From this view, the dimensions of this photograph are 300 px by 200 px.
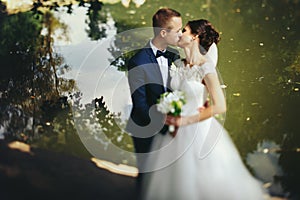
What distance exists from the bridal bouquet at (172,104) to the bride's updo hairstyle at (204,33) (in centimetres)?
45

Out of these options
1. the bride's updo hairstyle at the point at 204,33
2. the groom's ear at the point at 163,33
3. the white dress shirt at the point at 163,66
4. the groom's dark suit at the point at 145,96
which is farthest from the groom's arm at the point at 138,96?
the bride's updo hairstyle at the point at 204,33

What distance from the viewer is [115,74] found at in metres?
3.53

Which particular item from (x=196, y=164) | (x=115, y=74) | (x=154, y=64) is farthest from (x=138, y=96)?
(x=196, y=164)

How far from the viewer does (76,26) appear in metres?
4.03

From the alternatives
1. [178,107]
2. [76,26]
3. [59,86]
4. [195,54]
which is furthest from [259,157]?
[76,26]

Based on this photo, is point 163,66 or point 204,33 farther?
point 204,33

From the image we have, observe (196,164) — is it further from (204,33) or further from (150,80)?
(204,33)

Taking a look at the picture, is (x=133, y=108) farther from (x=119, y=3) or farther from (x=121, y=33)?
(x=119, y=3)

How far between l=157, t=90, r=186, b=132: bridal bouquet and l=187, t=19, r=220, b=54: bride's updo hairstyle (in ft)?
1.48

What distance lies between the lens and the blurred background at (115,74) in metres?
3.14

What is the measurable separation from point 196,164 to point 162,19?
1179 mm

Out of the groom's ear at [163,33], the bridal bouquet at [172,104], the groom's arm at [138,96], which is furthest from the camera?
the groom's ear at [163,33]

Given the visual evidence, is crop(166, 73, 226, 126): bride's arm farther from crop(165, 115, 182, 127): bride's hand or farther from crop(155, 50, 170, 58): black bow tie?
crop(155, 50, 170, 58): black bow tie

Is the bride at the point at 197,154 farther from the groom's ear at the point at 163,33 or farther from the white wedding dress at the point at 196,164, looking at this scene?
the groom's ear at the point at 163,33
